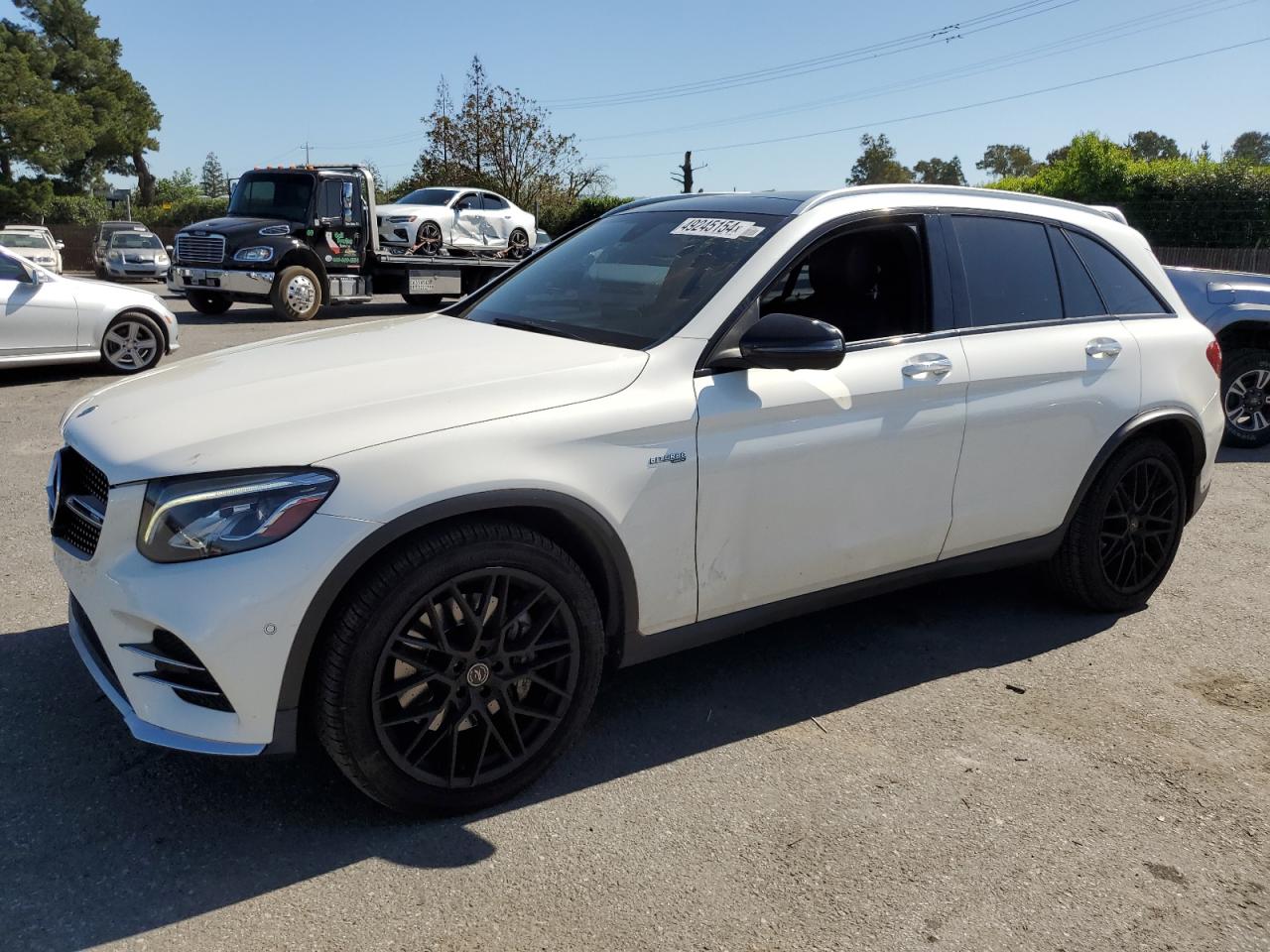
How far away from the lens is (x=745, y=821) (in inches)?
117

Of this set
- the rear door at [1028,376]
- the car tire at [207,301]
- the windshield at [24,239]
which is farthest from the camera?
the windshield at [24,239]

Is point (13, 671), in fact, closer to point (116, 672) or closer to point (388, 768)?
point (116, 672)

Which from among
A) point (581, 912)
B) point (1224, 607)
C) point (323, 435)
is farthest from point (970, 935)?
point (1224, 607)

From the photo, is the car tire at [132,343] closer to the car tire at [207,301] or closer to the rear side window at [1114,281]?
the car tire at [207,301]

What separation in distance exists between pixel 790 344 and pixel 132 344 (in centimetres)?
975

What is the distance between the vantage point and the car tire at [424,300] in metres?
19.3

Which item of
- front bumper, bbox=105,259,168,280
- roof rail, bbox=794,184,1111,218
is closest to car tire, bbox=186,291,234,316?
front bumper, bbox=105,259,168,280

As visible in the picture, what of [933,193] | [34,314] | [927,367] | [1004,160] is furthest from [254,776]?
[1004,160]

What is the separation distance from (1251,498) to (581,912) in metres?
6.23

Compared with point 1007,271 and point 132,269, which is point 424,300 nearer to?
point 132,269

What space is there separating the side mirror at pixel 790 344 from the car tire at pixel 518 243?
1935cm

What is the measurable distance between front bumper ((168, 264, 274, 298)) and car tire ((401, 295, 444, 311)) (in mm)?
3018

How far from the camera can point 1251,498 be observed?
23.0 feet

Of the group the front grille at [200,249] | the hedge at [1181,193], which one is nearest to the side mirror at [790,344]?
the front grille at [200,249]
